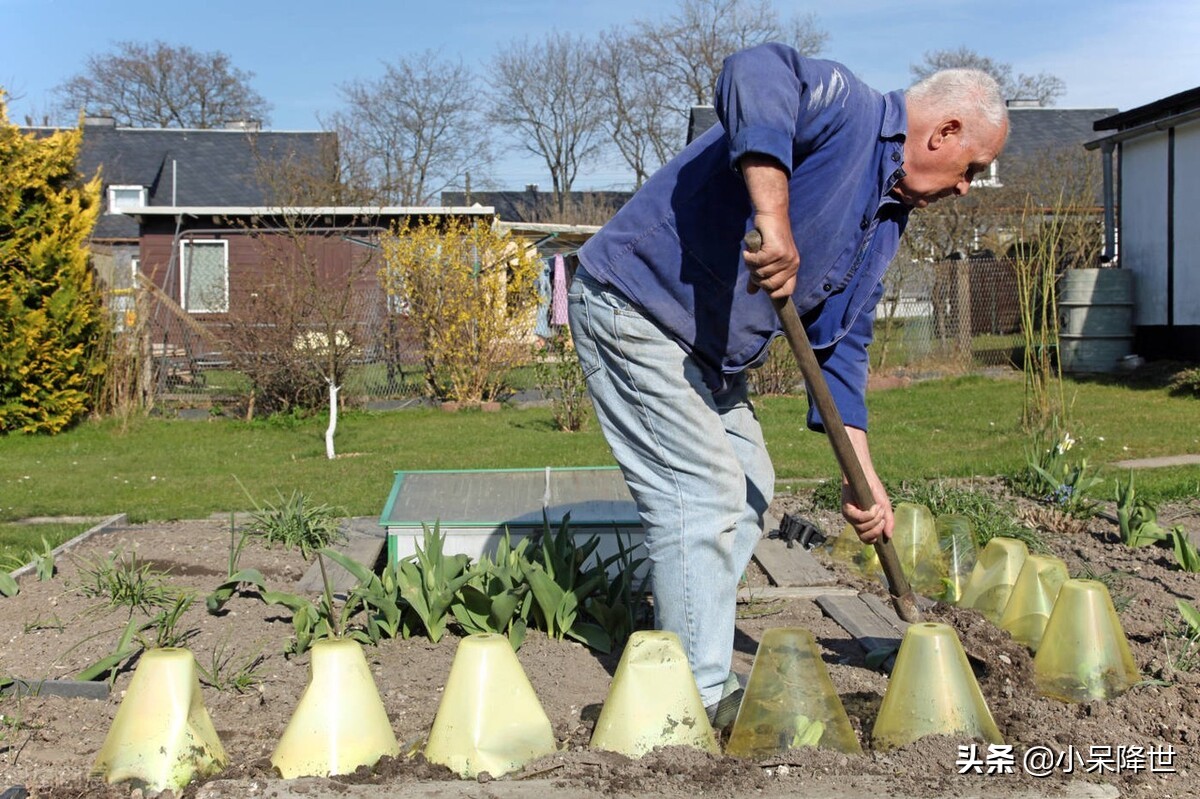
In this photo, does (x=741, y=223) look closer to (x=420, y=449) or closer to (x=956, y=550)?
(x=956, y=550)

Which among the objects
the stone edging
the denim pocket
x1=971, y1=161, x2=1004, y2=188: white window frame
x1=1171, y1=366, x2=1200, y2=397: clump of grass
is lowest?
the stone edging

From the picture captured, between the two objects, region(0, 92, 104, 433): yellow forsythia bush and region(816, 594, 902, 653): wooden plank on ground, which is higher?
region(0, 92, 104, 433): yellow forsythia bush

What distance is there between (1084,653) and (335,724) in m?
1.97

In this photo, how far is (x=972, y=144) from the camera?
282cm

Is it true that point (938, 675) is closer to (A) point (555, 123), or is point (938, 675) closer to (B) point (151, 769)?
(B) point (151, 769)

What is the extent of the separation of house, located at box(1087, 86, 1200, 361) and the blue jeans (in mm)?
14202

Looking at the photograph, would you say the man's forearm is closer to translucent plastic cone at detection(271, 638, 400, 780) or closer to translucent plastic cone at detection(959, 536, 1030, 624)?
translucent plastic cone at detection(271, 638, 400, 780)

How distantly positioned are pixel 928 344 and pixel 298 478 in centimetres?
1027

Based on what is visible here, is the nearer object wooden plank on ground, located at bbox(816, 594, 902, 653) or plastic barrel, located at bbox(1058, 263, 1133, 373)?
wooden plank on ground, located at bbox(816, 594, 902, 653)

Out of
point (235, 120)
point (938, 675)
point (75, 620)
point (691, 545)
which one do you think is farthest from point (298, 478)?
point (235, 120)

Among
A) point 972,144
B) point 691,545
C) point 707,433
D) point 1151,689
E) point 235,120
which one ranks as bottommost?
point 1151,689

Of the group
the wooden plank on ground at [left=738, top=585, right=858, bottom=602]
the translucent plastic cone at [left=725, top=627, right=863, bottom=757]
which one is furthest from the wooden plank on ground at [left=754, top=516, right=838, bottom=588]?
the translucent plastic cone at [left=725, top=627, right=863, bottom=757]

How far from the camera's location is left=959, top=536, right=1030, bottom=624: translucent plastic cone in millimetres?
3766

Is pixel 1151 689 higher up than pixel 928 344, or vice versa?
pixel 928 344
